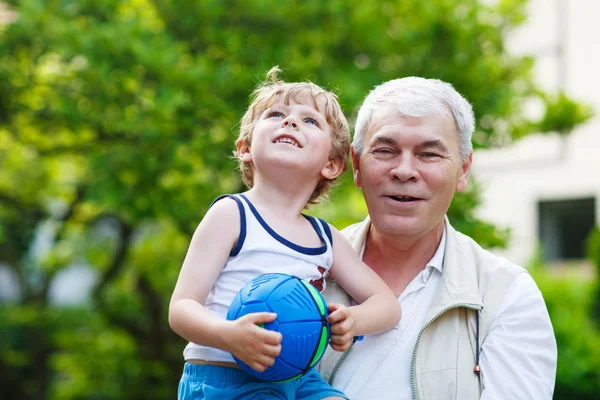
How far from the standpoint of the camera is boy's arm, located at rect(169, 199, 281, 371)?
2.11 metres

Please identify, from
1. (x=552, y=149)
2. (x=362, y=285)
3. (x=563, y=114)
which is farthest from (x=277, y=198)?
(x=552, y=149)

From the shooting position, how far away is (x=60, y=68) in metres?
7.90

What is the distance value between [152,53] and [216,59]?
46.0 inches

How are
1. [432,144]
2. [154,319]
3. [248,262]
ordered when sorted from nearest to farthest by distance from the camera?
[248,262], [432,144], [154,319]

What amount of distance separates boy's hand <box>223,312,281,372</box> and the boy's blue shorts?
248mm

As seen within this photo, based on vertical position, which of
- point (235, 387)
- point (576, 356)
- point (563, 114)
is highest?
point (563, 114)

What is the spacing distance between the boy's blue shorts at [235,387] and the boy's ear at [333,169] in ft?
2.42

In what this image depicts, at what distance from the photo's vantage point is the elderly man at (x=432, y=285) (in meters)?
2.71

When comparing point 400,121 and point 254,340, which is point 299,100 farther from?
point 254,340

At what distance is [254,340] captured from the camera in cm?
210

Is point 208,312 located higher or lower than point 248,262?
lower

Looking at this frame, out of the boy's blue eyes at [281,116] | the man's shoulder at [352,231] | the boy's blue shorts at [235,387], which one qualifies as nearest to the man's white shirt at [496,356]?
the boy's blue shorts at [235,387]

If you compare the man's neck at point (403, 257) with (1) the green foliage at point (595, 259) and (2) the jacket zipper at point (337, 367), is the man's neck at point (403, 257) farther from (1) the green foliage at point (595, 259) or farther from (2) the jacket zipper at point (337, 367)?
(1) the green foliage at point (595, 259)

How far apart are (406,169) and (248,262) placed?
78 centimetres
